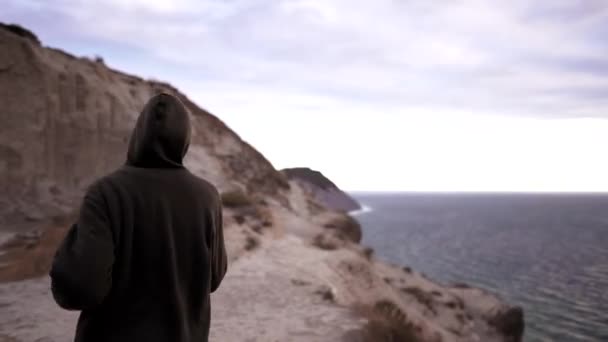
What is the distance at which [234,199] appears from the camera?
16.4 meters

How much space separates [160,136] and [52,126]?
1333 centimetres

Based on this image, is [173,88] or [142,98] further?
[173,88]

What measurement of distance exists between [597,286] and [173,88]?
31.3 m

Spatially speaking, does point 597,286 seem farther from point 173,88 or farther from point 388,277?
point 173,88

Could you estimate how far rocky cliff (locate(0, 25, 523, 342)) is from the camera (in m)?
7.48

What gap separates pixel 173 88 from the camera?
2570 centimetres

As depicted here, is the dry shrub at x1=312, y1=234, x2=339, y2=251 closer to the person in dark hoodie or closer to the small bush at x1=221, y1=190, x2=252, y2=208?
the small bush at x1=221, y1=190, x2=252, y2=208

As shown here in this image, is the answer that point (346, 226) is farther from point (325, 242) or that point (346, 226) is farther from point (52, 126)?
point (52, 126)

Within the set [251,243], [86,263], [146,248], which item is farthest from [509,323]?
[86,263]

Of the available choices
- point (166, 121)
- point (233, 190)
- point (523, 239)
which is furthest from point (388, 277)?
point (523, 239)

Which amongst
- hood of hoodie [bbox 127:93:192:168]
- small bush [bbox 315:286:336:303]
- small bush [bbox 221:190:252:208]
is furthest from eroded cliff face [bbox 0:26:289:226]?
hood of hoodie [bbox 127:93:192:168]

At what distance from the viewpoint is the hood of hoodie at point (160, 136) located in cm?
241

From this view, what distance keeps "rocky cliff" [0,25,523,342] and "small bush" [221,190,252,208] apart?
0.12ft

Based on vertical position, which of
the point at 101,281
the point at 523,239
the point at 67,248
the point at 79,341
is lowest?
the point at 523,239
